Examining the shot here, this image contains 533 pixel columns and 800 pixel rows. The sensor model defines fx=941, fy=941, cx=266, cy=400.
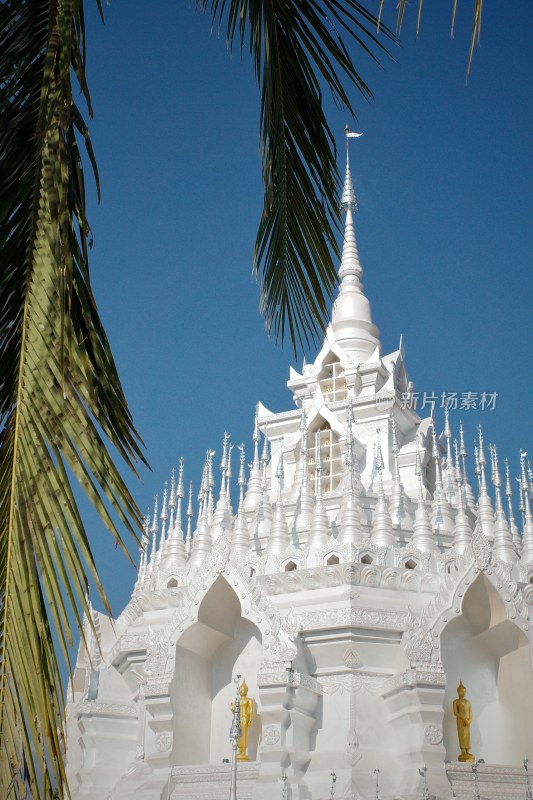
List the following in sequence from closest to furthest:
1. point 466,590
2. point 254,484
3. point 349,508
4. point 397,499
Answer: point 466,590, point 349,508, point 397,499, point 254,484

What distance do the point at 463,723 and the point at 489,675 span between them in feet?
5.07

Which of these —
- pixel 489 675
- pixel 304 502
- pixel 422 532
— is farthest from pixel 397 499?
pixel 489 675

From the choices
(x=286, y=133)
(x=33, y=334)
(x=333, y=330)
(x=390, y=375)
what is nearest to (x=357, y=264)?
(x=333, y=330)

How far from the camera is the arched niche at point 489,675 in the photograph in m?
17.2

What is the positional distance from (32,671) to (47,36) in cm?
213

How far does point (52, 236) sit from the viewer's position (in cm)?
282

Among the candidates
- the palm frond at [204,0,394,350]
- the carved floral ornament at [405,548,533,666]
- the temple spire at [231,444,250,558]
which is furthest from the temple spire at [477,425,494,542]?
the palm frond at [204,0,394,350]

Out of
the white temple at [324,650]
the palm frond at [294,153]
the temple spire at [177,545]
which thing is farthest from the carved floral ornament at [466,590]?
the palm frond at [294,153]

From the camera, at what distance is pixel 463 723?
55.4 ft

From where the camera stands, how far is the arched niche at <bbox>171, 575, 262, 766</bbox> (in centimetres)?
1773

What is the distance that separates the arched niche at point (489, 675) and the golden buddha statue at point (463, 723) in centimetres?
28

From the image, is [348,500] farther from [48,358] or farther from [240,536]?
[48,358]

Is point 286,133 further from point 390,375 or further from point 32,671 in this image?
point 390,375

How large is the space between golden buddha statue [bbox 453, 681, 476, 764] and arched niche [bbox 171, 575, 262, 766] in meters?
3.63
